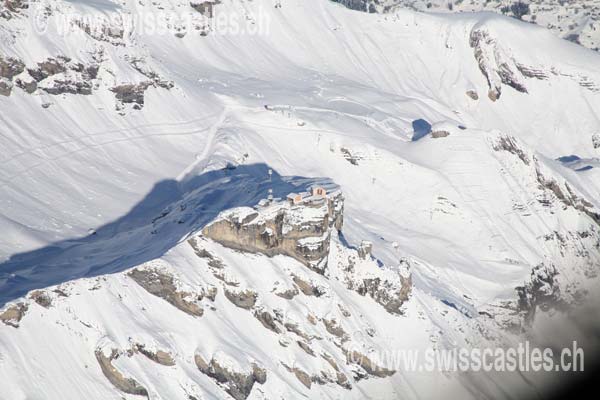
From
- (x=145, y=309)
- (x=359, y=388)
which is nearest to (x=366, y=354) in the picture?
(x=359, y=388)

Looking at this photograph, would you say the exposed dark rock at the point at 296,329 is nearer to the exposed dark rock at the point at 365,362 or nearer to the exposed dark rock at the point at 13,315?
the exposed dark rock at the point at 365,362

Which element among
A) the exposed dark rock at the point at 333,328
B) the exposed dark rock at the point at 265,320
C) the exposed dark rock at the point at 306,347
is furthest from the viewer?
the exposed dark rock at the point at 333,328

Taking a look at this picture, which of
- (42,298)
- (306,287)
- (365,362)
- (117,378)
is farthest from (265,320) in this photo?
(42,298)

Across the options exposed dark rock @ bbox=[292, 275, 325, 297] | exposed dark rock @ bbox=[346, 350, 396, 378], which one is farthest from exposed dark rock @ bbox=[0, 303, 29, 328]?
exposed dark rock @ bbox=[346, 350, 396, 378]

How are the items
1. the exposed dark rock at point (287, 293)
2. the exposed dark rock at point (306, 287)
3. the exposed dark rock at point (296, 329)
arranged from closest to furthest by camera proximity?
the exposed dark rock at point (296, 329) → the exposed dark rock at point (287, 293) → the exposed dark rock at point (306, 287)

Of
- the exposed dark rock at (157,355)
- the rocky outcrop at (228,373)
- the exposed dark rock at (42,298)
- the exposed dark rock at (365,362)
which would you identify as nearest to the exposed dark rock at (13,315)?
the exposed dark rock at (42,298)
